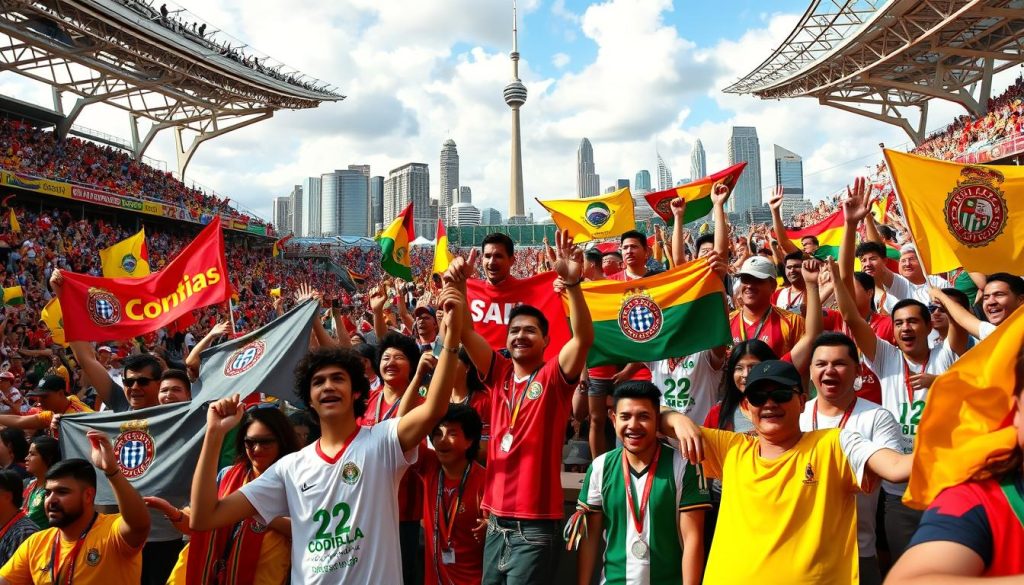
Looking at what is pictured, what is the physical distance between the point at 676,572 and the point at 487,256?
2.29 m

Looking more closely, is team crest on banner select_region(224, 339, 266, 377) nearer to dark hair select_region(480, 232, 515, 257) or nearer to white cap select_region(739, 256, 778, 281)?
dark hair select_region(480, 232, 515, 257)

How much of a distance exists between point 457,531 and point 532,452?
656 millimetres

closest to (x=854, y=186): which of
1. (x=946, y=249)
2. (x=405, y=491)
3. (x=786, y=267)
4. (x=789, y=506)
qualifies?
(x=946, y=249)

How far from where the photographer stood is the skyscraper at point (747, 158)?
533 ft

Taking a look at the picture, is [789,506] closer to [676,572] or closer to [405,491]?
[676,572]

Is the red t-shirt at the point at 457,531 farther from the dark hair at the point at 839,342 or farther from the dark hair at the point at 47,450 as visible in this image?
the dark hair at the point at 47,450

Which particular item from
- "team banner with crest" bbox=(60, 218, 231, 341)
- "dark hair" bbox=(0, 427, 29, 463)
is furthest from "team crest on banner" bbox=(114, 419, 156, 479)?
"team banner with crest" bbox=(60, 218, 231, 341)

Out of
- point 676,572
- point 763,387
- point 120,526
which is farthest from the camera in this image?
point 120,526

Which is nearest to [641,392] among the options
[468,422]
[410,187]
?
[468,422]

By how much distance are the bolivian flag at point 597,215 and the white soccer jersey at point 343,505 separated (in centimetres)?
725

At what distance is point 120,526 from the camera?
136 inches

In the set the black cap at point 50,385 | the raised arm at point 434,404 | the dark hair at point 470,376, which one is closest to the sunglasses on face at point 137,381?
the black cap at point 50,385

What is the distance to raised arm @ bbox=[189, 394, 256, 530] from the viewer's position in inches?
112

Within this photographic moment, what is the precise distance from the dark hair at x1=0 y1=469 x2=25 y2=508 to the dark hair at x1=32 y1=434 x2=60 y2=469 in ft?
1.63
